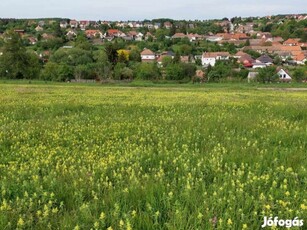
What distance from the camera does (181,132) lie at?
867 cm

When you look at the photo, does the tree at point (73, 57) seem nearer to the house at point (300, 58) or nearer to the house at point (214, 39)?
the house at point (300, 58)

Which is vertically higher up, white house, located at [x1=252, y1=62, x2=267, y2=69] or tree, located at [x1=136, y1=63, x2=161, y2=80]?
tree, located at [x1=136, y1=63, x2=161, y2=80]

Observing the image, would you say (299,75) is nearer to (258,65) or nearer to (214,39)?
(258,65)

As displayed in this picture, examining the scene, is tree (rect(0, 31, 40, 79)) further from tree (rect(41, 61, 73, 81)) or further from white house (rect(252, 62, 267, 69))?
white house (rect(252, 62, 267, 69))

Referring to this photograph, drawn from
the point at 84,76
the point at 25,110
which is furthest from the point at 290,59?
the point at 25,110

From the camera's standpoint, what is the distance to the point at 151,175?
5.54m

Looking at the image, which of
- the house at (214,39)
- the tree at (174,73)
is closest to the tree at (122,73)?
the tree at (174,73)

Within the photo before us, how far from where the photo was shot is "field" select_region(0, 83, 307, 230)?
13.6 feet

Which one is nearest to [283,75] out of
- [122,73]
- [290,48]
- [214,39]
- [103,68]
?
[122,73]

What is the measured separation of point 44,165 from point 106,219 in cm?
235

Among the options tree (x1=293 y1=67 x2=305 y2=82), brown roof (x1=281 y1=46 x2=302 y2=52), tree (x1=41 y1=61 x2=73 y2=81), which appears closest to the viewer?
tree (x1=41 y1=61 x2=73 y2=81)

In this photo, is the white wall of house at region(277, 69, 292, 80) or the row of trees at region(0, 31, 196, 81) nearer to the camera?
the row of trees at region(0, 31, 196, 81)

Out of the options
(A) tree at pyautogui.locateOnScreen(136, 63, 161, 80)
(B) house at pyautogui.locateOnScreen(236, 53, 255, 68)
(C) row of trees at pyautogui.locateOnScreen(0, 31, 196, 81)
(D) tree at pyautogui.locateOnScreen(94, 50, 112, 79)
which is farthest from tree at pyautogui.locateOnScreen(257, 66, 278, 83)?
(B) house at pyautogui.locateOnScreen(236, 53, 255, 68)

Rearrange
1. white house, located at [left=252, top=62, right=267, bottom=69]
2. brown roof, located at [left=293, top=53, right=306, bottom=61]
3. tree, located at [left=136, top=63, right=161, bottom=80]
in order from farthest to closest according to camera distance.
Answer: brown roof, located at [left=293, top=53, right=306, bottom=61], white house, located at [left=252, top=62, right=267, bottom=69], tree, located at [left=136, top=63, right=161, bottom=80]
